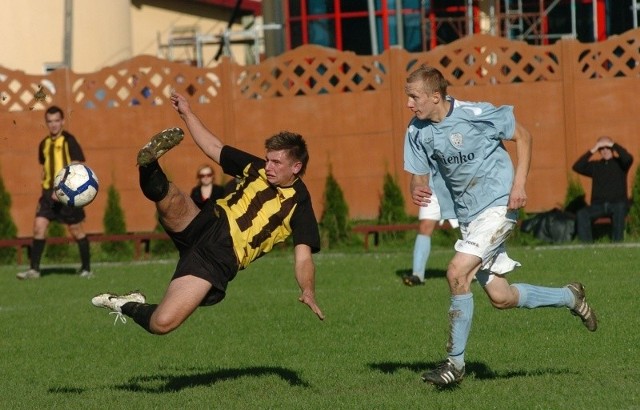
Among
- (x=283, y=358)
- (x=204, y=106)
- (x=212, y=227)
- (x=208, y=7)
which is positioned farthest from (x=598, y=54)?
(x=208, y=7)

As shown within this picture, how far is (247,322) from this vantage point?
40.0ft

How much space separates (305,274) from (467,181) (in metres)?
1.18

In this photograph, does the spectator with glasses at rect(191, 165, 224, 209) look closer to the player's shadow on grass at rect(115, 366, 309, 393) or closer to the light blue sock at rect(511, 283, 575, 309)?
the player's shadow on grass at rect(115, 366, 309, 393)

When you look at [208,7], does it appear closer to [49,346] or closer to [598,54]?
[598,54]

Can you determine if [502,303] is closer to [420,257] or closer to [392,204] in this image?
[420,257]

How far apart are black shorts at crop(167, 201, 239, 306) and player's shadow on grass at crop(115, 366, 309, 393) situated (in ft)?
2.86

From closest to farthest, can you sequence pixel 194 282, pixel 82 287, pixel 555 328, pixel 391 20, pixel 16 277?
1. pixel 194 282
2. pixel 555 328
3. pixel 82 287
4. pixel 16 277
5. pixel 391 20

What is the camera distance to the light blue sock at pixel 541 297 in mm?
8812

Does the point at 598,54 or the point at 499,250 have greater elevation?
the point at 598,54

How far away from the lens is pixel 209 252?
334 inches

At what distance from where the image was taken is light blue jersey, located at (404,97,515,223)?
852 cm

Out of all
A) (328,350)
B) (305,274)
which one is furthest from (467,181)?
(328,350)

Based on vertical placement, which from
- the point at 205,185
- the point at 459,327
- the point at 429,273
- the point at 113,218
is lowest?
the point at 429,273

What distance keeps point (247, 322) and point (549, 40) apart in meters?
18.6
